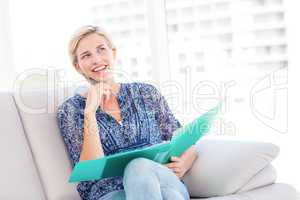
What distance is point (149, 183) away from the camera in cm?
157

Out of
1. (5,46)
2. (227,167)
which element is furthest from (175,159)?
(5,46)

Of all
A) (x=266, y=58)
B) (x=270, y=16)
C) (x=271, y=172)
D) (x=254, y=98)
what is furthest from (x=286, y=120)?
(x=271, y=172)

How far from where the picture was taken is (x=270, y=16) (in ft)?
9.88

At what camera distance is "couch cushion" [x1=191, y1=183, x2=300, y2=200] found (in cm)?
179

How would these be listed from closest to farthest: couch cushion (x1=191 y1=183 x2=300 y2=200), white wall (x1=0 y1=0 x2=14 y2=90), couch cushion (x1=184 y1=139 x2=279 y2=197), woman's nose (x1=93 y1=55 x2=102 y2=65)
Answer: couch cushion (x1=191 y1=183 x2=300 y2=200) < couch cushion (x1=184 y1=139 x2=279 y2=197) < woman's nose (x1=93 y1=55 x2=102 y2=65) < white wall (x1=0 y1=0 x2=14 y2=90)

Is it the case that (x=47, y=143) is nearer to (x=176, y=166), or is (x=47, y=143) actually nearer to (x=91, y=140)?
(x=91, y=140)

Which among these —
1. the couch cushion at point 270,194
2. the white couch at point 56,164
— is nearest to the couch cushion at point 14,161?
the white couch at point 56,164

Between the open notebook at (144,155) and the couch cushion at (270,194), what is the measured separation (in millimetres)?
240

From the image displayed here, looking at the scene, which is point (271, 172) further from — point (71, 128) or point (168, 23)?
point (168, 23)

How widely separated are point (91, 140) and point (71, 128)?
0.48 ft

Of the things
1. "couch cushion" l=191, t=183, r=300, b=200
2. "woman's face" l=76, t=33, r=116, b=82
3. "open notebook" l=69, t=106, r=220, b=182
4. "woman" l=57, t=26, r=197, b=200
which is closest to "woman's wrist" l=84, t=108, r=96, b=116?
"woman" l=57, t=26, r=197, b=200

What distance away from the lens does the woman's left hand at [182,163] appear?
1.93 metres

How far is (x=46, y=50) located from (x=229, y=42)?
1.66 metres

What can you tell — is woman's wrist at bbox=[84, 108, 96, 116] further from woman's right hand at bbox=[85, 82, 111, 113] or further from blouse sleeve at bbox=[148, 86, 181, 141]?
blouse sleeve at bbox=[148, 86, 181, 141]
